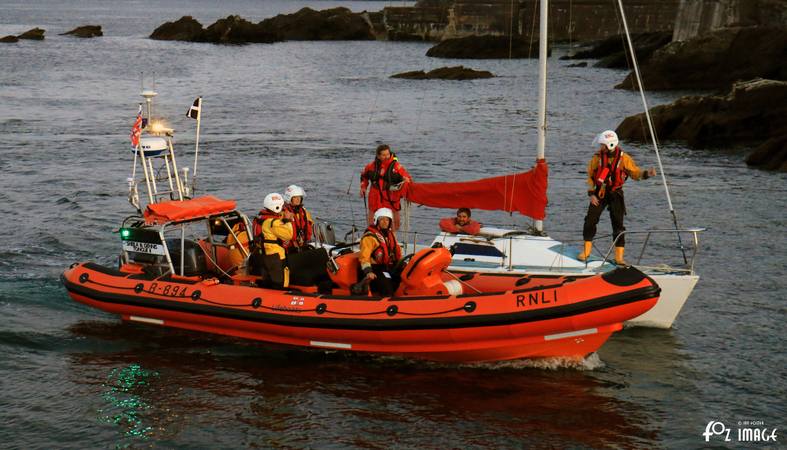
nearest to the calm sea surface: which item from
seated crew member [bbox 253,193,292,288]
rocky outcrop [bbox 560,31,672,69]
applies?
seated crew member [bbox 253,193,292,288]

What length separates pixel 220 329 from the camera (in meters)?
11.8

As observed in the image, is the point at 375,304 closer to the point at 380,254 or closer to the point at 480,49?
the point at 380,254

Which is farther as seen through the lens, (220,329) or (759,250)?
(759,250)

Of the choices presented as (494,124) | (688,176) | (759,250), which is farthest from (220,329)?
(494,124)

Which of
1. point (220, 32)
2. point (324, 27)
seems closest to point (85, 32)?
point (220, 32)

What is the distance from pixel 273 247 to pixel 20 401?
3257 millimetres

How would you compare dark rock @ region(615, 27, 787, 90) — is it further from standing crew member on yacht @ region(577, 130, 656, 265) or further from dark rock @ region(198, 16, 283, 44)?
dark rock @ region(198, 16, 283, 44)

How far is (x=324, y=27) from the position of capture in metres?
84.1

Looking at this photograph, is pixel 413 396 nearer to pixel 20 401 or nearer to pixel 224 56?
pixel 20 401

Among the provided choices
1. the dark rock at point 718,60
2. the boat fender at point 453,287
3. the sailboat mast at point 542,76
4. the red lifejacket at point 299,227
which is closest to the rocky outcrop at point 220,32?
the dark rock at point 718,60

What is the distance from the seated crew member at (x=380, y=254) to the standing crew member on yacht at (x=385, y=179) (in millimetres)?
1379

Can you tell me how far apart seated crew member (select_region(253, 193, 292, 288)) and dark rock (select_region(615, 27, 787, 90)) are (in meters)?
27.5

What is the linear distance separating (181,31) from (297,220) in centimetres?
7215

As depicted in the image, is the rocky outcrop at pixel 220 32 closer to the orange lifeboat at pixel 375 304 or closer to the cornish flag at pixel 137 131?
the cornish flag at pixel 137 131
